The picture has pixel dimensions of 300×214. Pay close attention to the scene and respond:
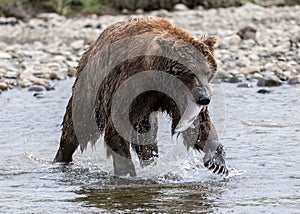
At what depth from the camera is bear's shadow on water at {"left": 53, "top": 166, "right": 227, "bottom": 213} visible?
512 cm

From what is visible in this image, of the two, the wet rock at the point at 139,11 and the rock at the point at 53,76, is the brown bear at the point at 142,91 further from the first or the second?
the wet rock at the point at 139,11

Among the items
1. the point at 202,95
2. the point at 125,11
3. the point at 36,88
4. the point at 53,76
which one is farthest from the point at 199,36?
the point at 202,95

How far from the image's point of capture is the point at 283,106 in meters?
9.37

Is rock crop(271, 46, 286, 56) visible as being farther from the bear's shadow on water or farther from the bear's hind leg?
the bear's shadow on water

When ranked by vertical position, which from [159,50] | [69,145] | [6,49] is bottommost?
[6,49]

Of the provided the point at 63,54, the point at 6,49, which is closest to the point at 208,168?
the point at 63,54

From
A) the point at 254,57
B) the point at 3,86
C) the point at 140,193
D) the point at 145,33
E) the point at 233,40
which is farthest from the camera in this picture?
the point at 233,40

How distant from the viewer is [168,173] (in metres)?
6.38

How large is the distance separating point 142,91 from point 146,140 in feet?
2.54

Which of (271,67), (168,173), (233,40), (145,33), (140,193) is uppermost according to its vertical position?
(145,33)

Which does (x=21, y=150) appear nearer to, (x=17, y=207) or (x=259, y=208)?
(x=17, y=207)

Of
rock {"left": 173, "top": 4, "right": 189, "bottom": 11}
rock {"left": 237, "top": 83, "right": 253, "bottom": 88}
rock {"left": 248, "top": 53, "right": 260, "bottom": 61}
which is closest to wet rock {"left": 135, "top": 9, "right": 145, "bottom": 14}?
rock {"left": 173, "top": 4, "right": 189, "bottom": 11}

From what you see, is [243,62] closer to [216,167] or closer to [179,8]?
[216,167]

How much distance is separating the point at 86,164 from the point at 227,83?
15.7ft
